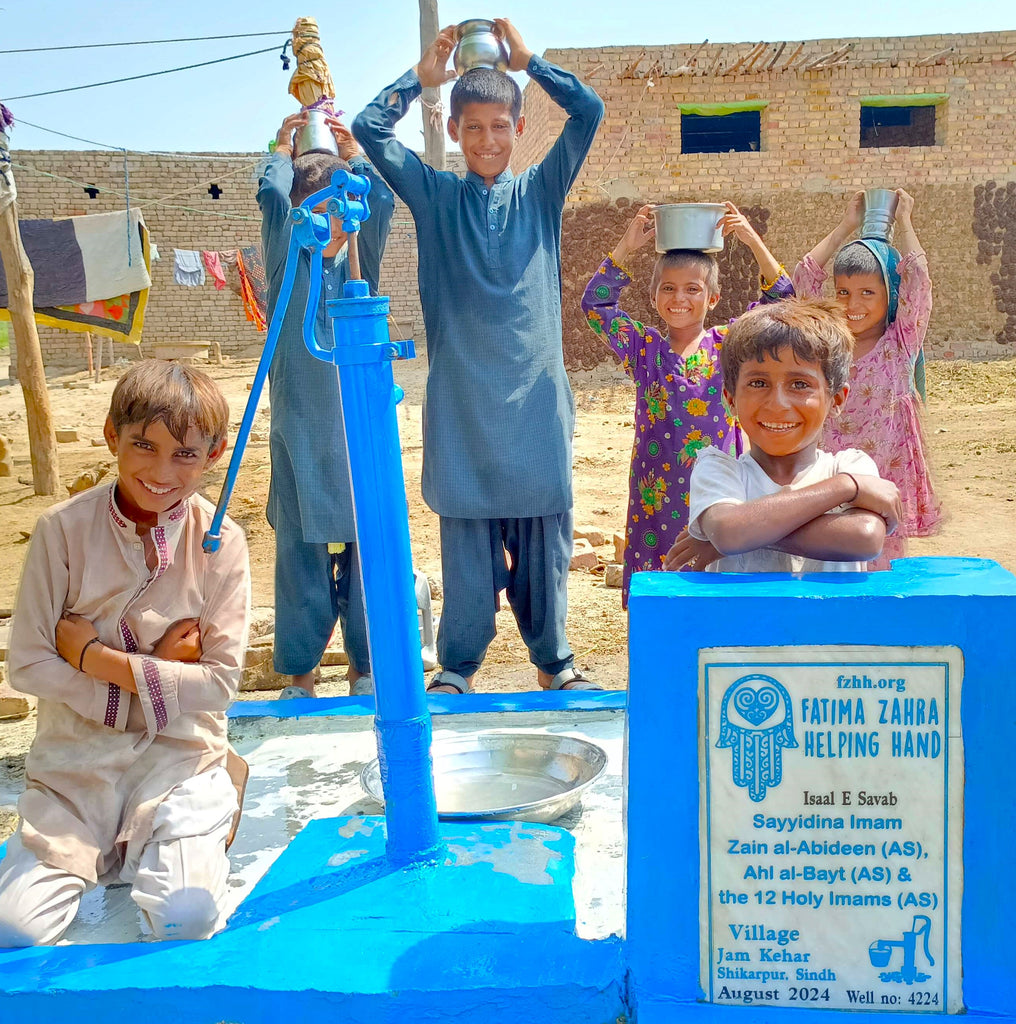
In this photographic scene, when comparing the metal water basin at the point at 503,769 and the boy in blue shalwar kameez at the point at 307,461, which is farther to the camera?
the boy in blue shalwar kameez at the point at 307,461

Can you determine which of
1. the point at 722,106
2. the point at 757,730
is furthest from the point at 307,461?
the point at 722,106

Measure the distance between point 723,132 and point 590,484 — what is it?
8122mm

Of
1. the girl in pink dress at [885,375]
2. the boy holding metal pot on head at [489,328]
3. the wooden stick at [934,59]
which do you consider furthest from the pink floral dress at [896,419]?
the wooden stick at [934,59]

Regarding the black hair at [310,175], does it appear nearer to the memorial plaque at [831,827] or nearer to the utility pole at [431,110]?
the memorial plaque at [831,827]

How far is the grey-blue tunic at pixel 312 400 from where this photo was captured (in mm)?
3096

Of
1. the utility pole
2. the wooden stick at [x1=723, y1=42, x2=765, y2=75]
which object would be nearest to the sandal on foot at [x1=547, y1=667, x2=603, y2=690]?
the utility pole

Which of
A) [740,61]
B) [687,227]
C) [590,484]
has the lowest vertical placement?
[590,484]

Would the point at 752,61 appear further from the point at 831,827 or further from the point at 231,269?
the point at 831,827

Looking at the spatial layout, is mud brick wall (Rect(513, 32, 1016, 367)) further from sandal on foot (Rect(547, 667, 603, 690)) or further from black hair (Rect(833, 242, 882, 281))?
sandal on foot (Rect(547, 667, 603, 690))

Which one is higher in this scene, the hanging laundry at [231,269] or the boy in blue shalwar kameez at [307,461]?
the hanging laundry at [231,269]

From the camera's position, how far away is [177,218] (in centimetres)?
1716

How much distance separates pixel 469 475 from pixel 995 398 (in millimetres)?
10053

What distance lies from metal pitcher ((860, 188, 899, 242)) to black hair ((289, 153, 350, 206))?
1.72 m

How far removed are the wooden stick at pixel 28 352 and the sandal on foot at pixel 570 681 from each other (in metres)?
6.15
